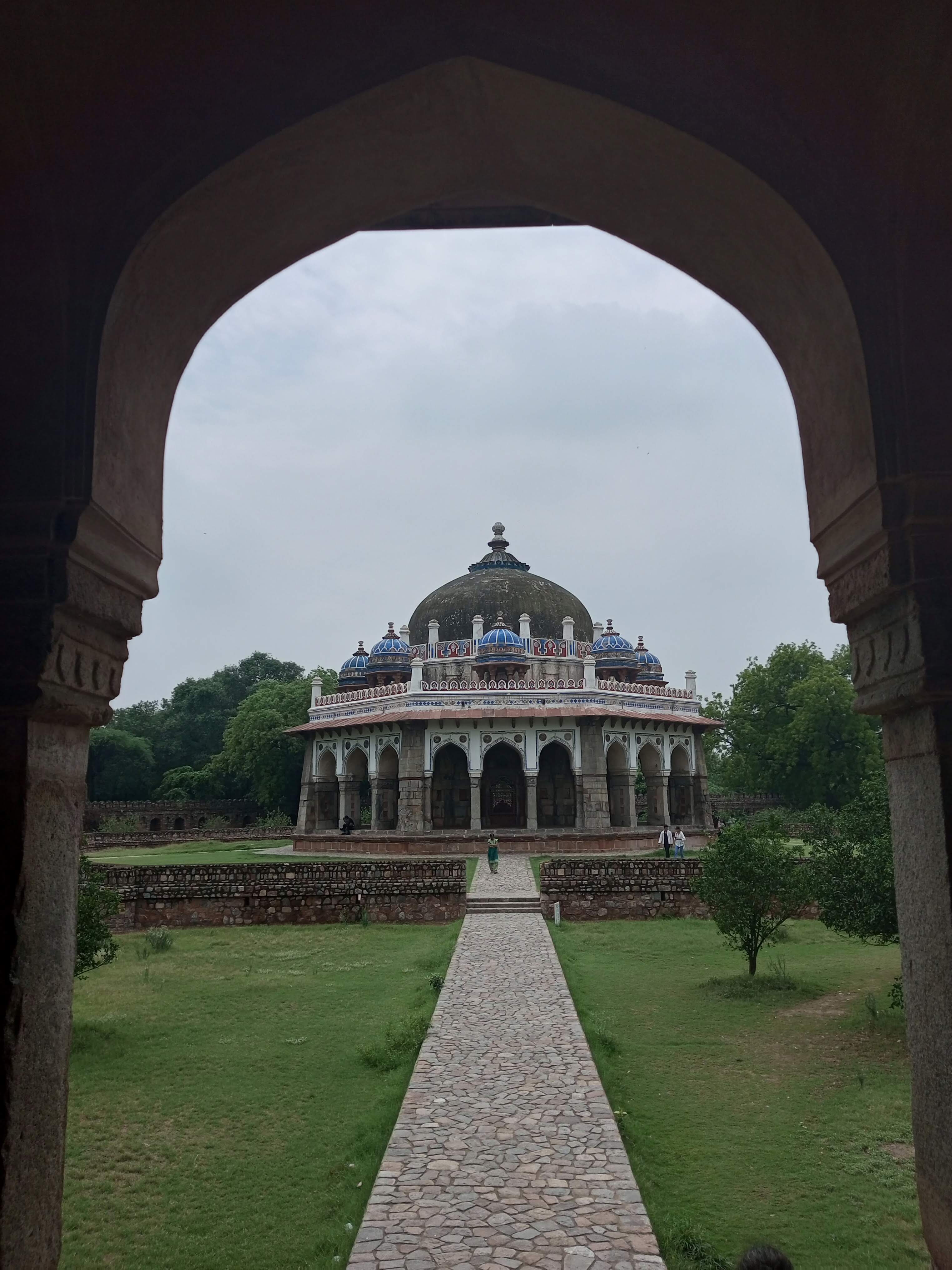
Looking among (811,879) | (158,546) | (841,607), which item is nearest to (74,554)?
(158,546)

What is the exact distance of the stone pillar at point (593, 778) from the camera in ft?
87.1

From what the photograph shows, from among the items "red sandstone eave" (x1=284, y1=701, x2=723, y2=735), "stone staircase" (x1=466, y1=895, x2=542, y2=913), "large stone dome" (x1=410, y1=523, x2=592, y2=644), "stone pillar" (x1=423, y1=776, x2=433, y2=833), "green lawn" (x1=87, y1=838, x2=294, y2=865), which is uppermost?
"large stone dome" (x1=410, y1=523, x2=592, y2=644)

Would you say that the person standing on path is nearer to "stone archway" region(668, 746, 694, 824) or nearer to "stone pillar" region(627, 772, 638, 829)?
"stone pillar" region(627, 772, 638, 829)

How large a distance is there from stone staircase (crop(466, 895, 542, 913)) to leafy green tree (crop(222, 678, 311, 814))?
21.8 metres

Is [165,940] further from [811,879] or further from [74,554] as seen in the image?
[74,554]

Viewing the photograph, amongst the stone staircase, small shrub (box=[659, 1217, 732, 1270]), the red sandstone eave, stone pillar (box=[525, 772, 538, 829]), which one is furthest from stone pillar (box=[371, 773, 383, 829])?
small shrub (box=[659, 1217, 732, 1270])

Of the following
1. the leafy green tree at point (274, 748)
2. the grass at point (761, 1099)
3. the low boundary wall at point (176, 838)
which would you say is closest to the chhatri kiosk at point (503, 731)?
the low boundary wall at point (176, 838)

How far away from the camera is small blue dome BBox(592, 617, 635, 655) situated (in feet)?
109

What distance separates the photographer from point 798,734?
3306 centimetres

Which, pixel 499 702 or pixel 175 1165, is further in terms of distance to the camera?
pixel 499 702

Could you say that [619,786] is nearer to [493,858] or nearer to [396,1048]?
[493,858]

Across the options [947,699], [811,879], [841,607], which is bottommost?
[811,879]

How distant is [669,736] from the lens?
29703 mm

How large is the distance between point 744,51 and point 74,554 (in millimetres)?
2632
